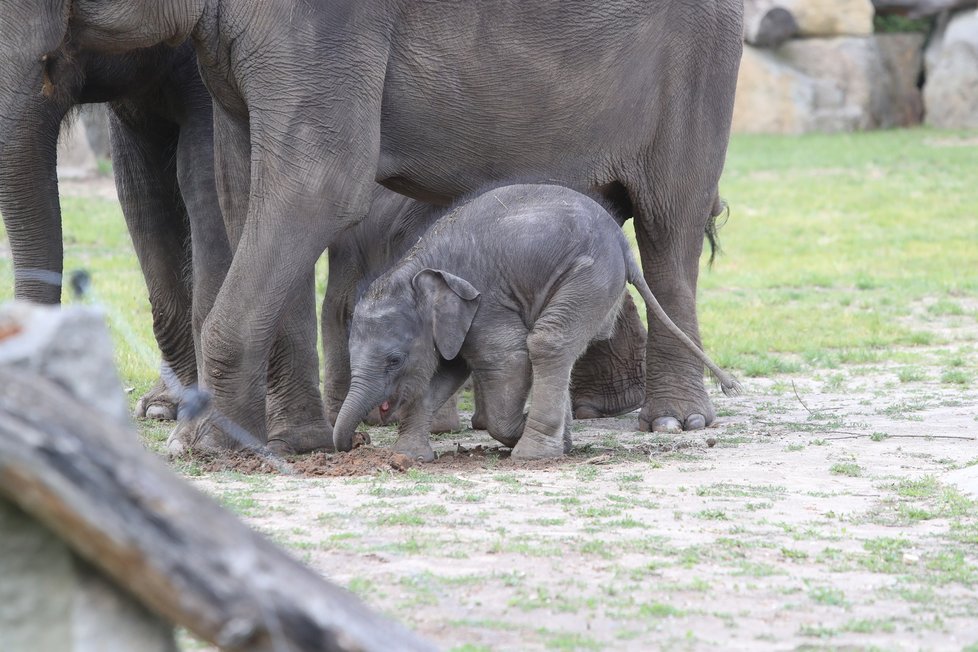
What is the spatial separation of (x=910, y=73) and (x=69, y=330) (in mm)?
21684

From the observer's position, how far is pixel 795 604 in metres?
4.00

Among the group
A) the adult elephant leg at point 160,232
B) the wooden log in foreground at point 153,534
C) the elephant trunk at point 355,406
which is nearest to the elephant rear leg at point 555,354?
the elephant trunk at point 355,406

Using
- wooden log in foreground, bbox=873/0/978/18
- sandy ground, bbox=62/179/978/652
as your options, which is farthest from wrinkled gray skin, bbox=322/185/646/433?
wooden log in foreground, bbox=873/0/978/18

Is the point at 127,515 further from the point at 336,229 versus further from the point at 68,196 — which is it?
the point at 68,196

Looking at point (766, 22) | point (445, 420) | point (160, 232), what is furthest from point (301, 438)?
point (766, 22)

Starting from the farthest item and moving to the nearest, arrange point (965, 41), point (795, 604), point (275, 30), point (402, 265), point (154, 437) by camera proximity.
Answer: point (965, 41) → point (154, 437) → point (402, 265) → point (275, 30) → point (795, 604)

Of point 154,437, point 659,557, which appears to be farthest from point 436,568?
point 154,437

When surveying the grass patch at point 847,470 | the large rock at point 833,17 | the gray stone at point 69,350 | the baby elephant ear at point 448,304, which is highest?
the gray stone at point 69,350

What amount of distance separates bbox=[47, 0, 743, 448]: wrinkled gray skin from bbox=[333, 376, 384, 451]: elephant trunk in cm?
32

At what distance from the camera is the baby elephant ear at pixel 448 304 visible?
6.09 m

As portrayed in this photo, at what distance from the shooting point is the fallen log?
21938mm

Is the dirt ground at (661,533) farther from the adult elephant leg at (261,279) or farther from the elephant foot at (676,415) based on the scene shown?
the adult elephant leg at (261,279)

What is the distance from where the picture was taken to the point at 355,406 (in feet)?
20.1

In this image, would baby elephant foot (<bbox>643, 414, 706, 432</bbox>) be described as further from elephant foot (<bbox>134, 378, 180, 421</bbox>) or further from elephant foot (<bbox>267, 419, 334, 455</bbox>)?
elephant foot (<bbox>134, 378, 180, 421</bbox>)
